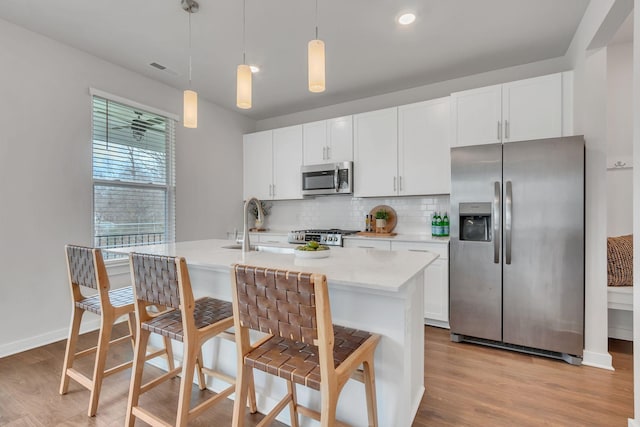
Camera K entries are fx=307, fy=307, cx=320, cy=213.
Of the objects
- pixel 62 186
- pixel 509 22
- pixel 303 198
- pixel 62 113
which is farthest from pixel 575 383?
pixel 62 113

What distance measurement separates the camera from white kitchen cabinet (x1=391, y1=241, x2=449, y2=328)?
3.08 meters

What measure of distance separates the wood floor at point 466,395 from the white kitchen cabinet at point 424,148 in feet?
5.77

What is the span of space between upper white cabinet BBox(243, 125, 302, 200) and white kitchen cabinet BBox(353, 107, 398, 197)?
89cm

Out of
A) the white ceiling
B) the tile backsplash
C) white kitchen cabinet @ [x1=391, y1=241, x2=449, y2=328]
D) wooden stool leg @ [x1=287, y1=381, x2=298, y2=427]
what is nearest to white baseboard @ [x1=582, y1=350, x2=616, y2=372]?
white kitchen cabinet @ [x1=391, y1=241, x2=449, y2=328]

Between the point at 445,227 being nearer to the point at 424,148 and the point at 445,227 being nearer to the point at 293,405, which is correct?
the point at 424,148

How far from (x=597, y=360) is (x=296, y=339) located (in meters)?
2.63

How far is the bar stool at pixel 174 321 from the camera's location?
4.81ft

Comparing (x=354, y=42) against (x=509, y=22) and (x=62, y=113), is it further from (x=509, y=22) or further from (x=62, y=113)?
(x=62, y=113)

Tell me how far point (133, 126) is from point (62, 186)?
95cm

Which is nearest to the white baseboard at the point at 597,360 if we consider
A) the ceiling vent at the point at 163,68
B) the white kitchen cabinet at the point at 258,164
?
the white kitchen cabinet at the point at 258,164

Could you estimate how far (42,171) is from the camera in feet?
8.95

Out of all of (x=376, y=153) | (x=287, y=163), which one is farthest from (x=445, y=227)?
(x=287, y=163)

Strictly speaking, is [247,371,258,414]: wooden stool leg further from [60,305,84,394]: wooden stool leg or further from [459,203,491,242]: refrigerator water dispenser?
[459,203,491,242]: refrigerator water dispenser

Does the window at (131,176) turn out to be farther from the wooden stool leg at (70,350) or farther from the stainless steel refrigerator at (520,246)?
the stainless steel refrigerator at (520,246)
